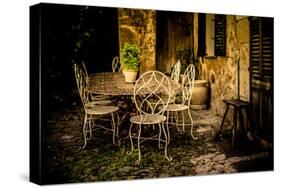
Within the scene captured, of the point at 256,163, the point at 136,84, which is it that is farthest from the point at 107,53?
the point at 256,163

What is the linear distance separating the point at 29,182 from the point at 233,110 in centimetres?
191

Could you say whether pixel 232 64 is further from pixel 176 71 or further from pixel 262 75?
pixel 176 71

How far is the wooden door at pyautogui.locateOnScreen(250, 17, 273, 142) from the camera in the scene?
4.37 m

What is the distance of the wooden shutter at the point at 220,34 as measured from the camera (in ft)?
14.1

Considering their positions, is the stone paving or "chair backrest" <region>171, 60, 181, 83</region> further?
"chair backrest" <region>171, 60, 181, 83</region>

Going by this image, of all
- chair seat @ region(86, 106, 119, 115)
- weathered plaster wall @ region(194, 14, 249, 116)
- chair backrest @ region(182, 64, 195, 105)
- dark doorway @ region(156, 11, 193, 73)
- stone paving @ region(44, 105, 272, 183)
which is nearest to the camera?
stone paving @ region(44, 105, 272, 183)

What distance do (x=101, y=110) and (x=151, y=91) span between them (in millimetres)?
448

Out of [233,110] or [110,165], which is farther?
[233,110]

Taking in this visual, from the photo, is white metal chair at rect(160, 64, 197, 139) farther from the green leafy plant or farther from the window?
the green leafy plant

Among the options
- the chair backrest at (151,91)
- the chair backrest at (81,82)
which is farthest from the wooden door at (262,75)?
the chair backrest at (81,82)

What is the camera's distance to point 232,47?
14.3 feet

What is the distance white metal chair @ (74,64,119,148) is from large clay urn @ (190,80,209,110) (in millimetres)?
712

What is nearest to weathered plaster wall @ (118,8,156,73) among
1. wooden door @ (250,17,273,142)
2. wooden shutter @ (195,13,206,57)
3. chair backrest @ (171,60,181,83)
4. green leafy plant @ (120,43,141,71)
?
green leafy plant @ (120,43,141,71)

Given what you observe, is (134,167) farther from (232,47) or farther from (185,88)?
(232,47)
